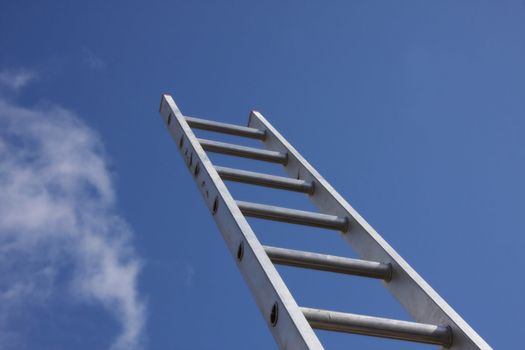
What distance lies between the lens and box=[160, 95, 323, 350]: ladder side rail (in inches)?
95.2

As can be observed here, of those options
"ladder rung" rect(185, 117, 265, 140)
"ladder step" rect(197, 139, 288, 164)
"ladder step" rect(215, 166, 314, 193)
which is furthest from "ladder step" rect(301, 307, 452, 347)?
"ladder rung" rect(185, 117, 265, 140)

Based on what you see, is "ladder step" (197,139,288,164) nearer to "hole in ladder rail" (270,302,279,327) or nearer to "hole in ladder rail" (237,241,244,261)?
"hole in ladder rail" (237,241,244,261)

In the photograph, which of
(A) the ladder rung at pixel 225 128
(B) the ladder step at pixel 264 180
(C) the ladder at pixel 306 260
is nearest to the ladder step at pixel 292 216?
(C) the ladder at pixel 306 260

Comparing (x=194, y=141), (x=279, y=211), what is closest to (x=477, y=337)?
(x=279, y=211)

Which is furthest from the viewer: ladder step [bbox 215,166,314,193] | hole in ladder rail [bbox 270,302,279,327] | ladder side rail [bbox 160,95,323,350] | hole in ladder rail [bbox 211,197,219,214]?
ladder step [bbox 215,166,314,193]

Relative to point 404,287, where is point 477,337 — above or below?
below

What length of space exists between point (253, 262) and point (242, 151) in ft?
6.14

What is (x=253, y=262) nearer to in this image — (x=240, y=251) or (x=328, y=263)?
(x=240, y=251)

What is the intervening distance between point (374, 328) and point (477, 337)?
37cm

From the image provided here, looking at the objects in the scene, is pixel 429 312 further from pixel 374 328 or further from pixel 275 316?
pixel 275 316

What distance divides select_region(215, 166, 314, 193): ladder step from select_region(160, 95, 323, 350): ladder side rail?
0.53ft

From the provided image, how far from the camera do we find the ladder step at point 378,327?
2.71m

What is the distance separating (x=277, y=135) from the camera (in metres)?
5.09

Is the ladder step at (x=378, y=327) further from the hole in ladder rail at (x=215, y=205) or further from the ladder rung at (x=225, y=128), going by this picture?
the ladder rung at (x=225, y=128)
